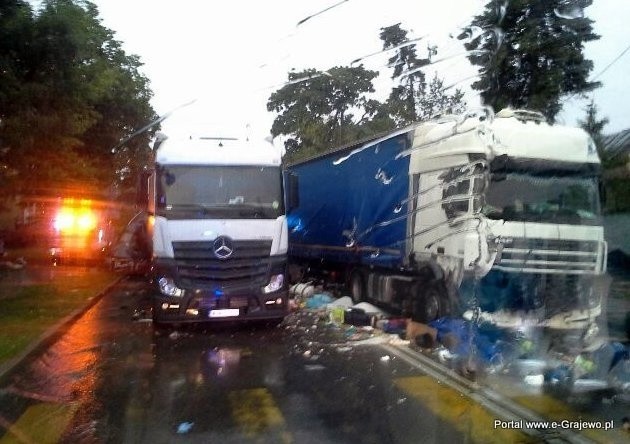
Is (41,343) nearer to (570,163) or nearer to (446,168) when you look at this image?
(446,168)

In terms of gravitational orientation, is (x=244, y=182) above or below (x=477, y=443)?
above

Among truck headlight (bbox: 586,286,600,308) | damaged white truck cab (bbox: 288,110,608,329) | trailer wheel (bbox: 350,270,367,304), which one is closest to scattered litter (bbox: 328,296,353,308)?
trailer wheel (bbox: 350,270,367,304)

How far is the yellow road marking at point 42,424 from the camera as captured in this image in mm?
5449

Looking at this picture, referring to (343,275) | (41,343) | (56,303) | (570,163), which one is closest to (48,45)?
(56,303)

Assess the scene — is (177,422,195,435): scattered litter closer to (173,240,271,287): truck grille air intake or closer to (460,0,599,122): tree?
(173,240,271,287): truck grille air intake

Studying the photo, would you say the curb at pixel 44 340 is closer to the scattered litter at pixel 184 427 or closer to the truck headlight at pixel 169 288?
the truck headlight at pixel 169 288

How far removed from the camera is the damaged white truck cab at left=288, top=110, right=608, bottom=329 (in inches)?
326

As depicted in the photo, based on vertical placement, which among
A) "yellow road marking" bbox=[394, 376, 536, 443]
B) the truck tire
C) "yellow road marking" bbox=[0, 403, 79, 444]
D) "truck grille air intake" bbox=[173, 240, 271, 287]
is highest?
"truck grille air intake" bbox=[173, 240, 271, 287]

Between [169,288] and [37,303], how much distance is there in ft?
15.3

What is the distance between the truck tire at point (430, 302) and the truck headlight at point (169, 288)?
3.79m

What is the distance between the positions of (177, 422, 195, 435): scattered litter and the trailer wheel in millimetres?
7328

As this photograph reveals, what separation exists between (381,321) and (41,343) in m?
5.18

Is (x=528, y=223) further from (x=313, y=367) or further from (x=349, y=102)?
(x=349, y=102)

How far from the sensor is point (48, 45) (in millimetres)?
12219
